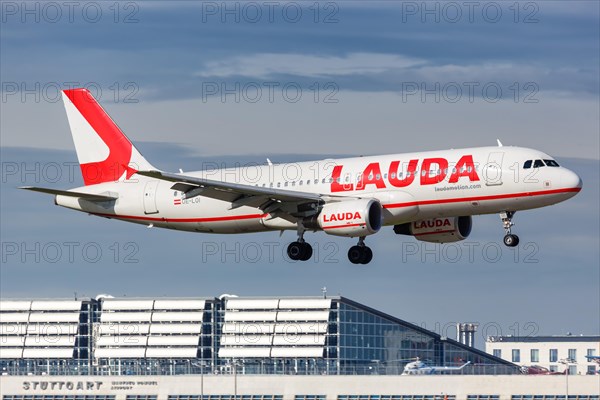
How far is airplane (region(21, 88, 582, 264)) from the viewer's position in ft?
270

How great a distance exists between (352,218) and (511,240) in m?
8.78

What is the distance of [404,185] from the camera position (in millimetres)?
84000

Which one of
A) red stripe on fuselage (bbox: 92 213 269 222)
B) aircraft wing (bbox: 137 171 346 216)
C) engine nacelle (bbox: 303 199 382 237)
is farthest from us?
red stripe on fuselage (bbox: 92 213 269 222)

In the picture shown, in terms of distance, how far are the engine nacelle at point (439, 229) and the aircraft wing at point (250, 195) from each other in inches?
263

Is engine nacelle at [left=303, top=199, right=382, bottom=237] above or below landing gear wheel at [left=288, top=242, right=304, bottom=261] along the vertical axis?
above

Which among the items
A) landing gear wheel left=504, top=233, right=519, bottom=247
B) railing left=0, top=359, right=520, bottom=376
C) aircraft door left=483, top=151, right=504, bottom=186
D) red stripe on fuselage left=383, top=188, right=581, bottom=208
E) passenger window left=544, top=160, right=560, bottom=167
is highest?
passenger window left=544, top=160, right=560, bottom=167

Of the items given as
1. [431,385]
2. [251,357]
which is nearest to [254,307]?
[251,357]

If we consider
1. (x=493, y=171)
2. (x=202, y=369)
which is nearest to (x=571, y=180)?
(x=493, y=171)

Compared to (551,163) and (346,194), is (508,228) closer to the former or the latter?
(551,163)

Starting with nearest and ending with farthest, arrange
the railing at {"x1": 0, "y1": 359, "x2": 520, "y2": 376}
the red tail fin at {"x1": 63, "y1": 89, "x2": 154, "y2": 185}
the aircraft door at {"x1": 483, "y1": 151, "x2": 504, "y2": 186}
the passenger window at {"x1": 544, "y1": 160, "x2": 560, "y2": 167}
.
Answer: the aircraft door at {"x1": 483, "y1": 151, "x2": 504, "y2": 186}
the passenger window at {"x1": 544, "y1": 160, "x2": 560, "y2": 167}
the red tail fin at {"x1": 63, "y1": 89, "x2": 154, "y2": 185}
the railing at {"x1": 0, "y1": 359, "x2": 520, "y2": 376}

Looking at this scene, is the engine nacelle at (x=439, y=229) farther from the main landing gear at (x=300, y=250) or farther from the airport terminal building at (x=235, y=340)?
the airport terminal building at (x=235, y=340)

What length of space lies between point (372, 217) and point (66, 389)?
68043 mm

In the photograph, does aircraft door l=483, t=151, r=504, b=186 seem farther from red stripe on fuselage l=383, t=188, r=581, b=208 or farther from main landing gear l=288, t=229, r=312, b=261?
main landing gear l=288, t=229, r=312, b=261

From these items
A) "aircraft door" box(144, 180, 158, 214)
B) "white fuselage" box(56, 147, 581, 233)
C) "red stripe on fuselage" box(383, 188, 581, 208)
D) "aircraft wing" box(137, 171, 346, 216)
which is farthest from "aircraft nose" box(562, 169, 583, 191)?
"aircraft door" box(144, 180, 158, 214)
